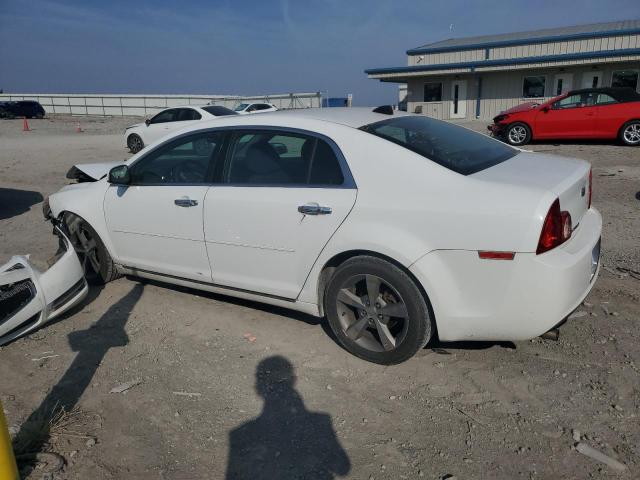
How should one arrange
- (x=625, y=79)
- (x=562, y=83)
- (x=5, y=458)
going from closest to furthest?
(x=5, y=458) < (x=625, y=79) < (x=562, y=83)

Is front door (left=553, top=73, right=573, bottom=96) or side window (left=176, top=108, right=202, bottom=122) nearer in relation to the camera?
side window (left=176, top=108, right=202, bottom=122)

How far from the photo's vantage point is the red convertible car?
13.7 metres

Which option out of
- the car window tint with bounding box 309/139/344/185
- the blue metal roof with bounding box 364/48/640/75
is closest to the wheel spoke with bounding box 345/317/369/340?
the car window tint with bounding box 309/139/344/185

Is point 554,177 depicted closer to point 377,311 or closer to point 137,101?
point 377,311

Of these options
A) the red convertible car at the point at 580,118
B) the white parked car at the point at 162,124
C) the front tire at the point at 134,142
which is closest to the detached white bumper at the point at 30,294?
the white parked car at the point at 162,124

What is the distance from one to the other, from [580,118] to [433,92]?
17320 mm

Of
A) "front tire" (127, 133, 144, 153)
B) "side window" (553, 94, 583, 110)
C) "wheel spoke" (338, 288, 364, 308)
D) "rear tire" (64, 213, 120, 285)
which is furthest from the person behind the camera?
"front tire" (127, 133, 144, 153)

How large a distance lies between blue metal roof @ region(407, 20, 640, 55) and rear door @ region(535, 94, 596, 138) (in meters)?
13.1

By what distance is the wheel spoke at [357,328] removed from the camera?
3416 mm

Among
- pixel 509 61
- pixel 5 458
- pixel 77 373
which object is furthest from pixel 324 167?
pixel 509 61

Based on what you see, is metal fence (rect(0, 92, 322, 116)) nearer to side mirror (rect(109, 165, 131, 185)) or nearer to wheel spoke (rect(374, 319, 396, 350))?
side mirror (rect(109, 165, 131, 185))

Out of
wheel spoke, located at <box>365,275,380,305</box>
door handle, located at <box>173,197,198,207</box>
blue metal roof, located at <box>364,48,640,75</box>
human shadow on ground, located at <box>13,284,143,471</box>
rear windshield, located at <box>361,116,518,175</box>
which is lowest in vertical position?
human shadow on ground, located at <box>13,284,143,471</box>

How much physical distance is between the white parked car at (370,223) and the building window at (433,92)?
28072mm

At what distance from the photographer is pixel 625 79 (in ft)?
81.8
